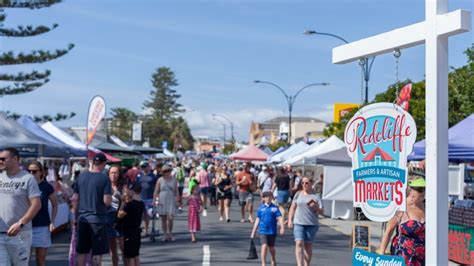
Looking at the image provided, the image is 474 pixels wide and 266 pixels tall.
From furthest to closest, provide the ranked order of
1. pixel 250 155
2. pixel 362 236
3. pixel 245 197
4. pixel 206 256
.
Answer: pixel 250 155 → pixel 245 197 → pixel 206 256 → pixel 362 236

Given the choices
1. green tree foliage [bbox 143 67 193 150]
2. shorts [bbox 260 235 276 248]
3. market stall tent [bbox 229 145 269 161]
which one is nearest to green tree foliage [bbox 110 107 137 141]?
green tree foliage [bbox 143 67 193 150]

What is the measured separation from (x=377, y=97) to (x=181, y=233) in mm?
27331

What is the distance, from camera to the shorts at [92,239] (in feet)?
32.2

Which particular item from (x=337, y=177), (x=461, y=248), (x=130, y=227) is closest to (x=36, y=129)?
(x=130, y=227)

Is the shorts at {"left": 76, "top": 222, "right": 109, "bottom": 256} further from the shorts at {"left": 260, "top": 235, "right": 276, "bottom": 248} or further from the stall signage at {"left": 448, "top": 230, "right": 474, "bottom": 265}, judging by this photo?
the stall signage at {"left": 448, "top": 230, "right": 474, "bottom": 265}

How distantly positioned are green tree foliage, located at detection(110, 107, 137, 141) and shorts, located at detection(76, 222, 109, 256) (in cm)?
10609

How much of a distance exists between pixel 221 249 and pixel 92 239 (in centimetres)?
542

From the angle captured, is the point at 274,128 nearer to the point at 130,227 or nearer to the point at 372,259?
the point at 130,227

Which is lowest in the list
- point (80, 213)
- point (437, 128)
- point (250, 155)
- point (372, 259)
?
point (372, 259)

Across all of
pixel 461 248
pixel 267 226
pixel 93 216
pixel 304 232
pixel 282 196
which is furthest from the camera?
pixel 282 196

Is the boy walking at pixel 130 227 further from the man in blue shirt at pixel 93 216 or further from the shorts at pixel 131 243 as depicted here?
the man in blue shirt at pixel 93 216

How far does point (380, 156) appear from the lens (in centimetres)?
561

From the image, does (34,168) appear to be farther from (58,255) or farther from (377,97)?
(377,97)

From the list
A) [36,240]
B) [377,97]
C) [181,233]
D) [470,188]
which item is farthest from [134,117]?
[36,240]
